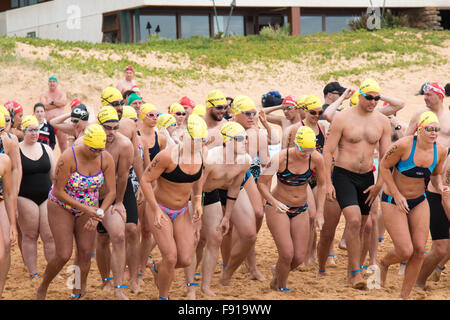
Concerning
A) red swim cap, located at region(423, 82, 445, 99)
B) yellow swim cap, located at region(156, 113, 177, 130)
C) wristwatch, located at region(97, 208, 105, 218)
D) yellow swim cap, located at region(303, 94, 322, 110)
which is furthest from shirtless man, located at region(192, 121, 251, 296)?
red swim cap, located at region(423, 82, 445, 99)

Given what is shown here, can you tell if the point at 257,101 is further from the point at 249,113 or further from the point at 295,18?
the point at 249,113

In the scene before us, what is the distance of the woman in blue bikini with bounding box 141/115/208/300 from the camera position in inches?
253

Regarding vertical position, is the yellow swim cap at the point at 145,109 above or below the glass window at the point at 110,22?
below

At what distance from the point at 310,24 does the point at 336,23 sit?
1.58m

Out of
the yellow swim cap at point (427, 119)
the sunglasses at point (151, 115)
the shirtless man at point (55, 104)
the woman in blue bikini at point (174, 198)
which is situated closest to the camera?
the woman in blue bikini at point (174, 198)

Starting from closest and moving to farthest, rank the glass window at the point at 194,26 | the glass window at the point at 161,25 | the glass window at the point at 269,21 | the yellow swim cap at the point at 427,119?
the yellow swim cap at the point at 427,119 < the glass window at the point at 161,25 < the glass window at the point at 194,26 < the glass window at the point at 269,21

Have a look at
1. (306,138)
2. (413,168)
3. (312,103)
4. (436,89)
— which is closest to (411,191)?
(413,168)

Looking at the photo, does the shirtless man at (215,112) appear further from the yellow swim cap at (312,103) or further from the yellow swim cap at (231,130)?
the yellow swim cap at (312,103)

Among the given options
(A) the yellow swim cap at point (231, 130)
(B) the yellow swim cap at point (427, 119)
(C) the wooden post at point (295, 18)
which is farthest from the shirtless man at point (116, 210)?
(C) the wooden post at point (295, 18)

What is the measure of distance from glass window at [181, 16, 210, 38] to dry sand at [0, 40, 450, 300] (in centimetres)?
755

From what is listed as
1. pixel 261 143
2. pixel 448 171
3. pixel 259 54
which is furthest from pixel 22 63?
pixel 448 171

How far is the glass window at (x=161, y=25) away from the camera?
1219 inches

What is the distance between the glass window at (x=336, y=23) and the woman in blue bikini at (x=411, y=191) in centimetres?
2815

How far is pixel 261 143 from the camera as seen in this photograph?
8.13 metres
